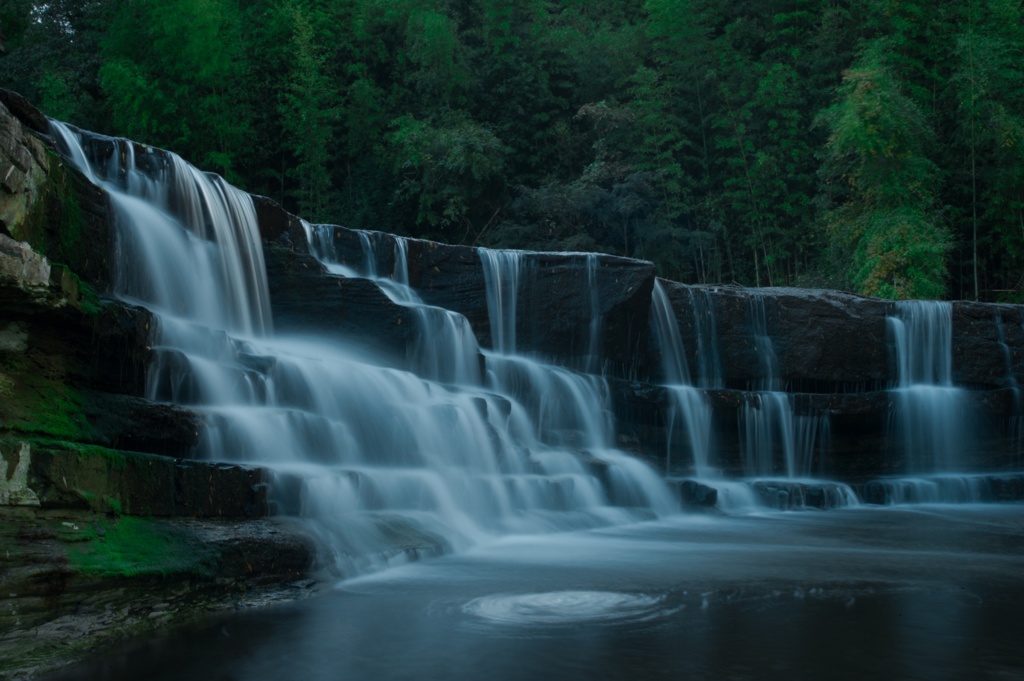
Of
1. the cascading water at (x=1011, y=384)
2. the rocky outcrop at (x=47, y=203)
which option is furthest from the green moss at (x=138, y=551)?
the cascading water at (x=1011, y=384)

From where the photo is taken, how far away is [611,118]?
2652 cm

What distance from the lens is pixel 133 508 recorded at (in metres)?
5.79

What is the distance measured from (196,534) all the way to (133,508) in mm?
422

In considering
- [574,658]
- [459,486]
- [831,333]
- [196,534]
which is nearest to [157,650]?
[196,534]

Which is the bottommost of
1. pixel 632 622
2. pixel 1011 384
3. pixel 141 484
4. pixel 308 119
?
pixel 632 622

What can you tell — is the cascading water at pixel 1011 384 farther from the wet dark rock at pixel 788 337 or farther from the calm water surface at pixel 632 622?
the calm water surface at pixel 632 622

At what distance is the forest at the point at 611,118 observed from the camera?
22906 millimetres

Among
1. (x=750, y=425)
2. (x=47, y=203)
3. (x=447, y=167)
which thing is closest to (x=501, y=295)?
(x=750, y=425)

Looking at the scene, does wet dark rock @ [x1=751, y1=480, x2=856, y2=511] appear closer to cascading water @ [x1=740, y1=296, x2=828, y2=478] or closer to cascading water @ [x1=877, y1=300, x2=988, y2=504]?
cascading water @ [x1=740, y1=296, x2=828, y2=478]

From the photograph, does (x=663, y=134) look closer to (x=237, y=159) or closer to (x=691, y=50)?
(x=691, y=50)

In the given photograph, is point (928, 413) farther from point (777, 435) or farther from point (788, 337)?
point (777, 435)

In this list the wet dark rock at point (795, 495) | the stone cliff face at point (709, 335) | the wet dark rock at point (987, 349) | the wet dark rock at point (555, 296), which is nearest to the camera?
the stone cliff face at point (709, 335)

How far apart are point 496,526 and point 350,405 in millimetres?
1934

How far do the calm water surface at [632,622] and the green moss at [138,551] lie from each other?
46cm
